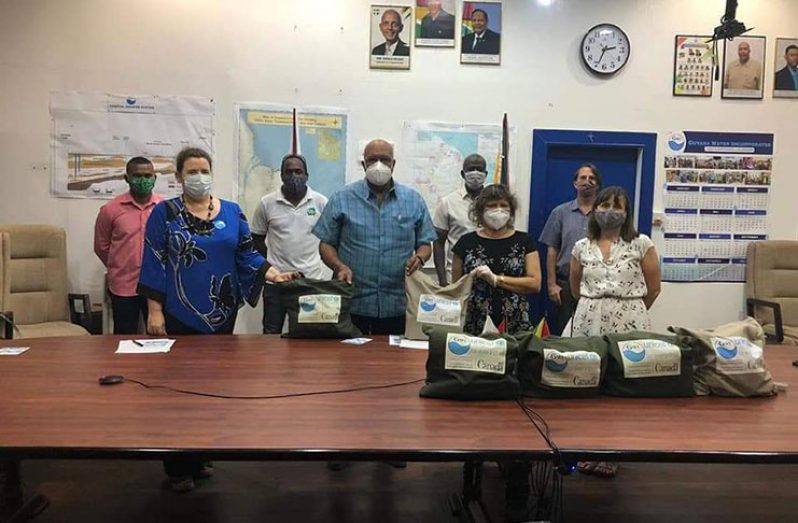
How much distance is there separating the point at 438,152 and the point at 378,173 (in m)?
1.33

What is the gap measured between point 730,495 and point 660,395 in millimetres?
1228

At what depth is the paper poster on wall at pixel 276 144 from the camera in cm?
417

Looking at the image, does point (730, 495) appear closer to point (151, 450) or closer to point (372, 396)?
point (372, 396)

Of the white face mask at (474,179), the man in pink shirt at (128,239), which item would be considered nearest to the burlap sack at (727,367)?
the white face mask at (474,179)

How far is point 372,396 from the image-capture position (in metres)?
1.87

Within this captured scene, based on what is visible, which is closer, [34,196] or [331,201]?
[331,201]

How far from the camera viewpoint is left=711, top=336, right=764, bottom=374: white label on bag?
1912 millimetres

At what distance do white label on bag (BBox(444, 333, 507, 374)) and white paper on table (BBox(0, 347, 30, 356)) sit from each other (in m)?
1.64

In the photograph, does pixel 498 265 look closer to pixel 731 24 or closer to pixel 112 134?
pixel 731 24

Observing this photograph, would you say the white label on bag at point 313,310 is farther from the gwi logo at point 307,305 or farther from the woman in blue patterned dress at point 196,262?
the woman in blue patterned dress at point 196,262

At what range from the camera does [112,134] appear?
4.11m

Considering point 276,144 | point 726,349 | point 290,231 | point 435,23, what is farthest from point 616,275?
point 276,144

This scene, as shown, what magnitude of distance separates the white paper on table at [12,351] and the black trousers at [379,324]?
1.38 m

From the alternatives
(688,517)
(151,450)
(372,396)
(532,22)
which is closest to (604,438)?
(372,396)
